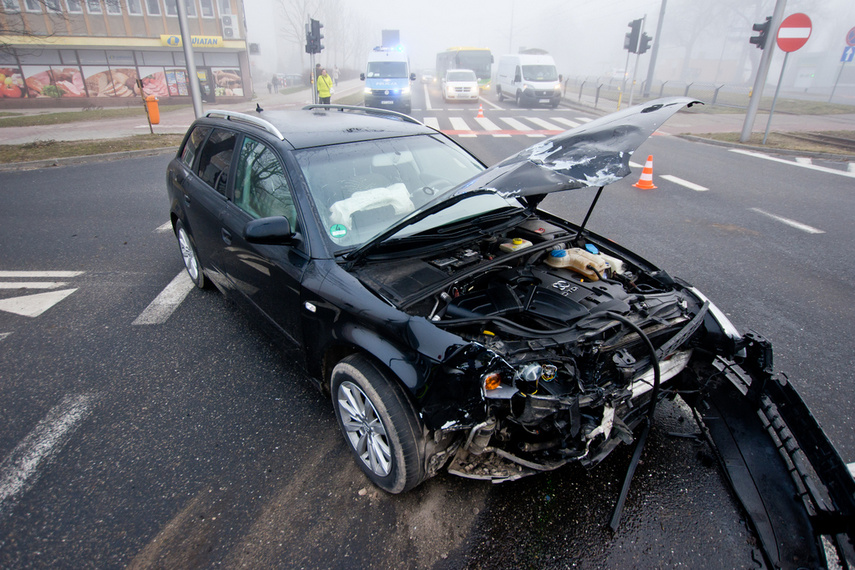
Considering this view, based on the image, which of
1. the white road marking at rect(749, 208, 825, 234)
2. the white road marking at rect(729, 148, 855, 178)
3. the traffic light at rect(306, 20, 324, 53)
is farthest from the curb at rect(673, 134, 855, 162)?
the traffic light at rect(306, 20, 324, 53)

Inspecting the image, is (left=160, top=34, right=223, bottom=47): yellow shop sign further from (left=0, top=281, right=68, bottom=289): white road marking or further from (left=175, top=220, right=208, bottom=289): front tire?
(left=175, top=220, right=208, bottom=289): front tire

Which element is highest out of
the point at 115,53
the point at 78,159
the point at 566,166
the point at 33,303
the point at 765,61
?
the point at 115,53

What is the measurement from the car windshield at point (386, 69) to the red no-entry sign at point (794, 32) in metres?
14.4

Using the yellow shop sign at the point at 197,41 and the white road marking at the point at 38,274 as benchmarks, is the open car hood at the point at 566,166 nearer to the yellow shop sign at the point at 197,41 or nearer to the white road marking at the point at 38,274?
the white road marking at the point at 38,274

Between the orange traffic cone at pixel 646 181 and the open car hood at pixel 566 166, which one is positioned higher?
the open car hood at pixel 566 166

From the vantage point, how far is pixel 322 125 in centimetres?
341

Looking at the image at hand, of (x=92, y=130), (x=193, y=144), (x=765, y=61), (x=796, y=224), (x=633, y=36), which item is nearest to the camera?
(x=193, y=144)

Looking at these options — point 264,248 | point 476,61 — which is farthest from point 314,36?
point 476,61

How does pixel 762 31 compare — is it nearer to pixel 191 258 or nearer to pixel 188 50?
pixel 191 258

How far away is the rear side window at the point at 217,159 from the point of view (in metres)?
3.53

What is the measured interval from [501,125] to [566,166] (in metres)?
16.1

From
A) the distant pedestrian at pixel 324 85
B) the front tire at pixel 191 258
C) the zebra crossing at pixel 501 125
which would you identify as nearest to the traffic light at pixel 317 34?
the distant pedestrian at pixel 324 85

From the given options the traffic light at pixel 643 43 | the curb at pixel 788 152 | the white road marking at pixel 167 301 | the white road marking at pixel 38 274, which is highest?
the traffic light at pixel 643 43

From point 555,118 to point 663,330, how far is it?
19.2 m
